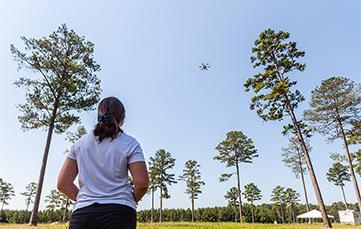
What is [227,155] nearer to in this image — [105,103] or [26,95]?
[26,95]

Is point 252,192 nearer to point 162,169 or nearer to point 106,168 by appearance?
point 162,169

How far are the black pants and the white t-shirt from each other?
39 mm

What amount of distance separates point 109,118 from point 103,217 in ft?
2.39

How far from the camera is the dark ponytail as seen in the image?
1.64 metres

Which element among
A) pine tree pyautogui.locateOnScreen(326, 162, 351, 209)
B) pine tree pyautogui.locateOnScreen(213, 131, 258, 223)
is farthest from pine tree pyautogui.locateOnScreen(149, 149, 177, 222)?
pine tree pyautogui.locateOnScreen(326, 162, 351, 209)

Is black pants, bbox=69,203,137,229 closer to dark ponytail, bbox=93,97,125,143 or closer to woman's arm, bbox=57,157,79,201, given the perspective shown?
woman's arm, bbox=57,157,79,201

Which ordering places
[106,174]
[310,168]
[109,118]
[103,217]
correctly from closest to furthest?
1. [103,217]
2. [106,174]
3. [109,118]
4. [310,168]

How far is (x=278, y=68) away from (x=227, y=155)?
1753 centimetres

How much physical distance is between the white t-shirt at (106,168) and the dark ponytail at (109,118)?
5 cm

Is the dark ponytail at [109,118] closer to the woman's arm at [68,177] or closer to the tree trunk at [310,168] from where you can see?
the woman's arm at [68,177]

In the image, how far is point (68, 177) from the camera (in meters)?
1.73

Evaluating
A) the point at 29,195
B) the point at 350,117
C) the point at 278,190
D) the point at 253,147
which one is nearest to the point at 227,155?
the point at 253,147

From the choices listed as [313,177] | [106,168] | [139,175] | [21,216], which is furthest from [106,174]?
[21,216]

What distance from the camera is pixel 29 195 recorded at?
46.8 meters
